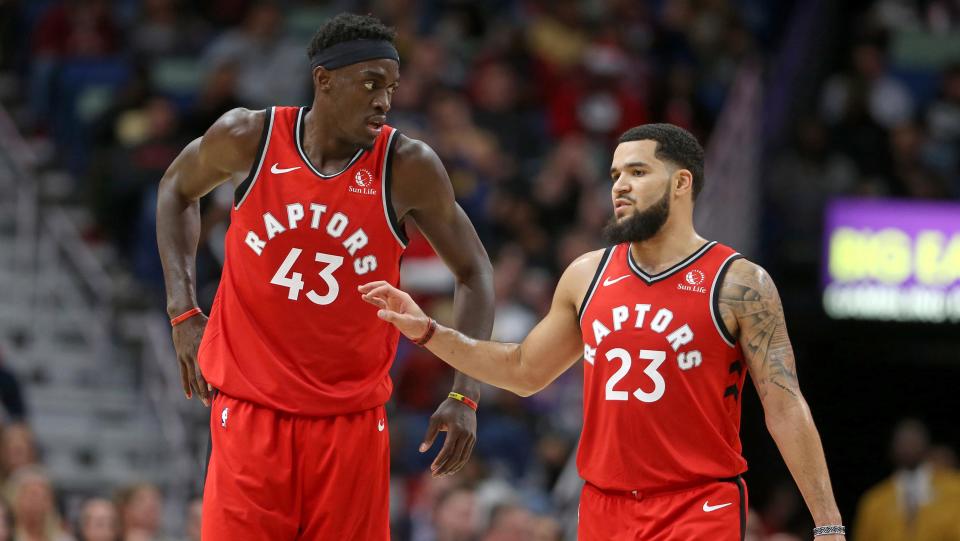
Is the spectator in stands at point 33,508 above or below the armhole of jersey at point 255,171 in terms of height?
below

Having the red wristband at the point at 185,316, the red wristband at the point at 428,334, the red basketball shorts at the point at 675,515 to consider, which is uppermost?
the red wristband at the point at 185,316

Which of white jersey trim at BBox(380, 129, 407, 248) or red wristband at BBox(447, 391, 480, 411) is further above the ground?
white jersey trim at BBox(380, 129, 407, 248)

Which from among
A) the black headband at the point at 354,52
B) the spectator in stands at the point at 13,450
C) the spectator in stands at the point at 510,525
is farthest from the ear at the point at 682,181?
the spectator in stands at the point at 13,450

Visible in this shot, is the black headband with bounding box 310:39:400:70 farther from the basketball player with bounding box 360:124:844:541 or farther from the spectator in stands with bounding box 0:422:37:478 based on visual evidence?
the spectator in stands with bounding box 0:422:37:478

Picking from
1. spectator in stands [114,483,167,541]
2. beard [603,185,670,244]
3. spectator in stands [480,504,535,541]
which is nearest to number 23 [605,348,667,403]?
beard [603,185,670,244]

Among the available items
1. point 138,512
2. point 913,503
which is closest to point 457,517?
point 138,512

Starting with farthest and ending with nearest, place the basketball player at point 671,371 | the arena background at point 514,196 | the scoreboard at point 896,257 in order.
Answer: the scoreboard at point 896,257
the arena background at point 514,196
the basketball player at point 671,371

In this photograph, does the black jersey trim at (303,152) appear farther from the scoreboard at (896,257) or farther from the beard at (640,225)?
the scoreboard at (896,257)

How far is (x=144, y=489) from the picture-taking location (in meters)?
10.3

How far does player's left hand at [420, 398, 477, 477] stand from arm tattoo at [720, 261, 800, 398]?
1.22m

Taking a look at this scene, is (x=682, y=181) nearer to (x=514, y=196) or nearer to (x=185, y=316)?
(x=185, y=316)

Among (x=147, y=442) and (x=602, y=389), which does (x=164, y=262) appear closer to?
(x=602, y=389)

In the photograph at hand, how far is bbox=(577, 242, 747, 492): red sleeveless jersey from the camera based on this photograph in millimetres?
6027

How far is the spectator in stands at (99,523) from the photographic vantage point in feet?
32.3
